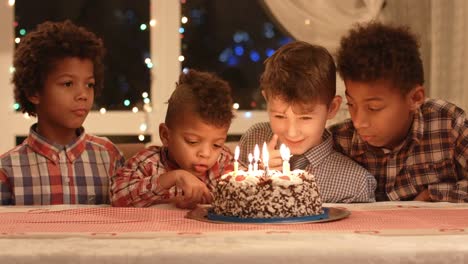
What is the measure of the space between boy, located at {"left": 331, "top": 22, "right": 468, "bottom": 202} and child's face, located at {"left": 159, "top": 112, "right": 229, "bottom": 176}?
1.37ft

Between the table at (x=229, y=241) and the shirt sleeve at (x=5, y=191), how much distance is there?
636mm

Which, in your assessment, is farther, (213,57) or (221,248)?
(213,57)

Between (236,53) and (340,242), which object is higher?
(236,53)

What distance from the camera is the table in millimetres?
1143

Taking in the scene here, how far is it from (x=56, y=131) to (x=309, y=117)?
0.75 meters

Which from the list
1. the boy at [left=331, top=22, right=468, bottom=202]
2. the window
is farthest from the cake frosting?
the window

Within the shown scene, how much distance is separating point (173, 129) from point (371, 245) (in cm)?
94

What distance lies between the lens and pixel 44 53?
2217 millimetres

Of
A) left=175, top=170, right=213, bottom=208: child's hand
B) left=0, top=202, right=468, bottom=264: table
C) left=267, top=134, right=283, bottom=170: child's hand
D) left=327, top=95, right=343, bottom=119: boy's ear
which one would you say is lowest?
left=0, top=202, right=468, bottom=264: table

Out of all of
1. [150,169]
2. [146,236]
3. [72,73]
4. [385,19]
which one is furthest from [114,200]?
[385,19]

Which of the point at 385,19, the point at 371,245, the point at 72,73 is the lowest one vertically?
the point at 371,245

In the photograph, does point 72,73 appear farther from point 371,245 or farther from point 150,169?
point 371,245

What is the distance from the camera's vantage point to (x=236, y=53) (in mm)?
3977

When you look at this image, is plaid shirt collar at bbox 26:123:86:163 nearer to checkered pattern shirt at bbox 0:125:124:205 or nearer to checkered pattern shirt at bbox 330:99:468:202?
checkered pattern shirt at bbox 0:125:124:205
